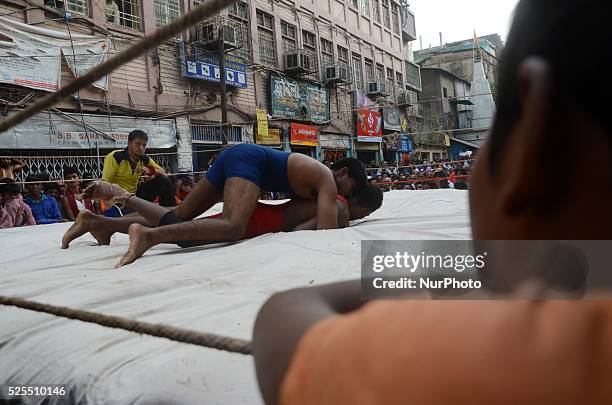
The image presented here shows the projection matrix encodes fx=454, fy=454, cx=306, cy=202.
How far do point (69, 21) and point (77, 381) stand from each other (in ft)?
26.7

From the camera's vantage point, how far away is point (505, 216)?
0.36m

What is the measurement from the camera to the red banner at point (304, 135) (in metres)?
12.3

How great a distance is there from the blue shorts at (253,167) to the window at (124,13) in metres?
7.25

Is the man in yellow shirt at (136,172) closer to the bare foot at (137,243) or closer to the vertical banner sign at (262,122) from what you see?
the bare foot at (137,243)

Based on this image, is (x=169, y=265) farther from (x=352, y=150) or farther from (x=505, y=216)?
(x=352, y=150)

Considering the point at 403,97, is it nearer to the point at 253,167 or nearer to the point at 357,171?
the point at 357,171

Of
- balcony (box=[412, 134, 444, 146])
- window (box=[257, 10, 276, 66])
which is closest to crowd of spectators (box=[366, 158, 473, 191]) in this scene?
window (box=[257, 10, 276, 66])

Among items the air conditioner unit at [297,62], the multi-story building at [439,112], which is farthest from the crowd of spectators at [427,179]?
the multi-story building at [439,112]

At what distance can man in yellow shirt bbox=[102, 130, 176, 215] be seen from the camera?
12.0 feet

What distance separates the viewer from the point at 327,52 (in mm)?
14859

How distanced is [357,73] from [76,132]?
1121cm

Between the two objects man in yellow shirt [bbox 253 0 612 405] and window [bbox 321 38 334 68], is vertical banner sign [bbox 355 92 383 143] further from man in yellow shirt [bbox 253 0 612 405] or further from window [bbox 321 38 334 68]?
man in yellow shirt [bbox 253 0 612 405]

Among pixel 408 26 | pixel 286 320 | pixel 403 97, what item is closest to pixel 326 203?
pixel 286 320

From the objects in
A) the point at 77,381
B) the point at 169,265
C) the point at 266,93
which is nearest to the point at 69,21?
the point at 266,93
